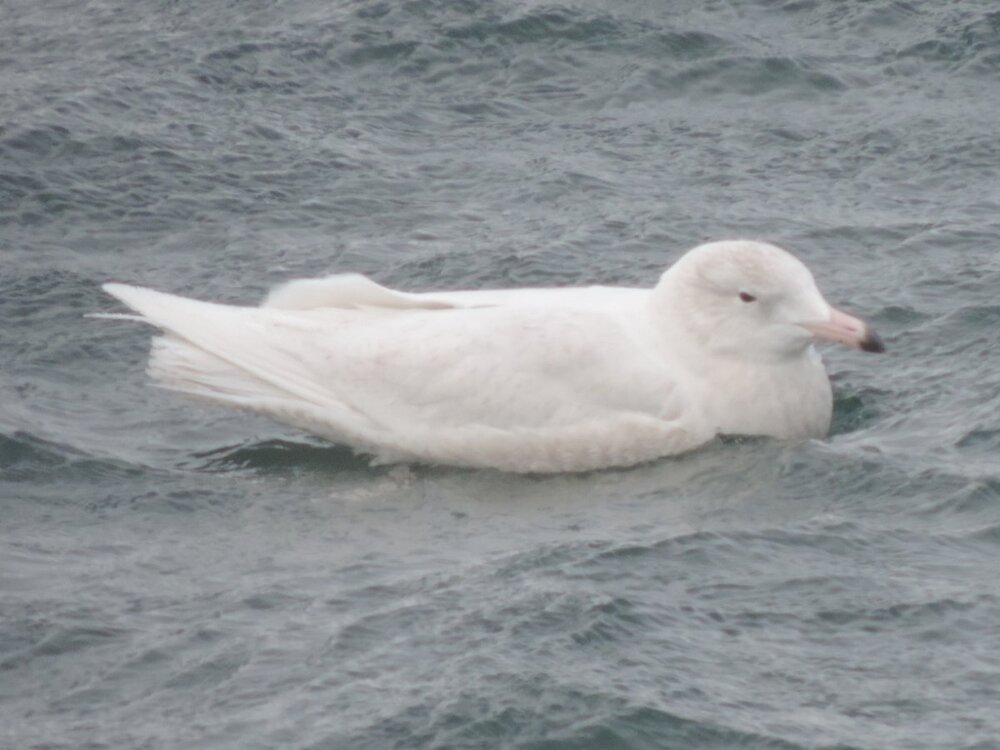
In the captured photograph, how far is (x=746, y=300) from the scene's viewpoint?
10.1m

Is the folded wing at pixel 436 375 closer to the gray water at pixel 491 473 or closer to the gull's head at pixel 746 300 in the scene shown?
the gray water at pixel 491 473

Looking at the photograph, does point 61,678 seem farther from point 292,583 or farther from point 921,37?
point 921,37

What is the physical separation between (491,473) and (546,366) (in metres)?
0.57

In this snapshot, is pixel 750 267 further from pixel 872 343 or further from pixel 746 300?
pixel 872 343

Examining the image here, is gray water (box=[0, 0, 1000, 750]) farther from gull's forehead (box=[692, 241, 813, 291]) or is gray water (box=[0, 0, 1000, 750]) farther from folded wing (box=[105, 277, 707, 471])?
gull's forehead (box=[692, 241, 813, 291])

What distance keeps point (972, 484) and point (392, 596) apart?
8.80 feet

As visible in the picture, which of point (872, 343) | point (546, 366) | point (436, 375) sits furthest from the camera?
point (436, 375)

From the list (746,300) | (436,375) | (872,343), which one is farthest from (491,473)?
(872,343)

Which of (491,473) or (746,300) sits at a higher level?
(746,300)

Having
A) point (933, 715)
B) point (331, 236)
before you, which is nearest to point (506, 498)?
point (933, 715)

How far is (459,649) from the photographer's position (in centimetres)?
784

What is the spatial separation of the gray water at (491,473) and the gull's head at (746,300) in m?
0.54

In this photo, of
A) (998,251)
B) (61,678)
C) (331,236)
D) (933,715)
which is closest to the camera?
(933,715)

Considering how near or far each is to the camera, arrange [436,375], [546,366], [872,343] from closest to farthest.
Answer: [872,343], [546,366], [436,375]
